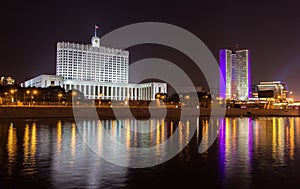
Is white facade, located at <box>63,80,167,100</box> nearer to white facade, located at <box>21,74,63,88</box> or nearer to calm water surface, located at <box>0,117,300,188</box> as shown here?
white facade, located at <box>21,74,63,88</box>

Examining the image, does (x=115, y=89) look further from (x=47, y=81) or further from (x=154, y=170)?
(x=154, y=170)

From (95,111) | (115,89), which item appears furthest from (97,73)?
(95,111)

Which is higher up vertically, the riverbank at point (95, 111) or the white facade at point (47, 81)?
the white facade at point (47, 81)

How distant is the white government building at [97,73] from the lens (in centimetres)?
11506

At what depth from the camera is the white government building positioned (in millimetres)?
115062

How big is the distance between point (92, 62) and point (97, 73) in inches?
188

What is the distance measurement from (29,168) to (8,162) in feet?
4.42

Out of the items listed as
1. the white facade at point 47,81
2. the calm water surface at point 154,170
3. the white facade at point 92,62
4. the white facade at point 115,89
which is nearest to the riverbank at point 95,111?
the calm water surface at point 154,170

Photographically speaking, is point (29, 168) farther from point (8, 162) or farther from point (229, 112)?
point (229, 112)

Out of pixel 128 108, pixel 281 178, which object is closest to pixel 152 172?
pixel 281 178

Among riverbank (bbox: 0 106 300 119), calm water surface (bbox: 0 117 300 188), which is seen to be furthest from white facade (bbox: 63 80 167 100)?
calm water surface (bbox: 0 117 300 188)

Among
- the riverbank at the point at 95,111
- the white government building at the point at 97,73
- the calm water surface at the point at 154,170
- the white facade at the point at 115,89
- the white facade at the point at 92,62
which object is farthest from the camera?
the white facade at the point at 92,62

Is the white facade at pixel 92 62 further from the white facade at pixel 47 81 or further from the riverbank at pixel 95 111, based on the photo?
the riverbank at pixel 95 111

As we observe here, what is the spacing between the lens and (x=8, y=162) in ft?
35.2
